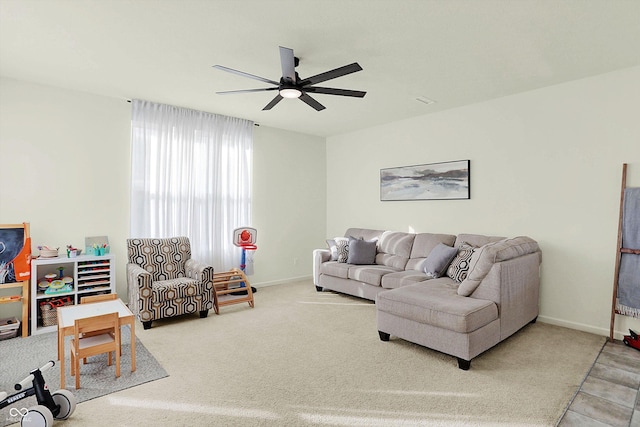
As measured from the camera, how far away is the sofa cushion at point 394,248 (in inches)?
192

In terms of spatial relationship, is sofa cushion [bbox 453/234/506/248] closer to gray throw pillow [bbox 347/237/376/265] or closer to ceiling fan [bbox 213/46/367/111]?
gray throw pillow [bbox 347/237/376/265]

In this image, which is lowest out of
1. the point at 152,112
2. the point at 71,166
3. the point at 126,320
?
the point at 126,320

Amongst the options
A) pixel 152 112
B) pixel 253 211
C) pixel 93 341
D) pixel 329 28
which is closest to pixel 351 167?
pixel 253 211

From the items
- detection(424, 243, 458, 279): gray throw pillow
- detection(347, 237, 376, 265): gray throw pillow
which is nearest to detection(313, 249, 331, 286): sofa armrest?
detection(347, 237, 376, 265): gray throw pillow

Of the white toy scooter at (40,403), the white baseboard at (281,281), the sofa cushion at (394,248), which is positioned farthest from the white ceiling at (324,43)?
the white baseboard at (281,281)

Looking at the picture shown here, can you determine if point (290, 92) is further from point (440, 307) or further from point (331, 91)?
point (440, 307)

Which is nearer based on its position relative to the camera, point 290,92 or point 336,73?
point 336,73

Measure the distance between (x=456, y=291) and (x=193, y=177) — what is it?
375cm

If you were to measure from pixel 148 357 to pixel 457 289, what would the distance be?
2.94 meters

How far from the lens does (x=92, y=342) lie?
2658 millimetres

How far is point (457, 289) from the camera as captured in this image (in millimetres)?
3426

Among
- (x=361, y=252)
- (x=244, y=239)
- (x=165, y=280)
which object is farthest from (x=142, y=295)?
(x=361, y=252)

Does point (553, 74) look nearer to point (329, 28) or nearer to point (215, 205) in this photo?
point (329, 28)

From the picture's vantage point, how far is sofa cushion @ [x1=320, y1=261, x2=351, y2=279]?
490 cm
